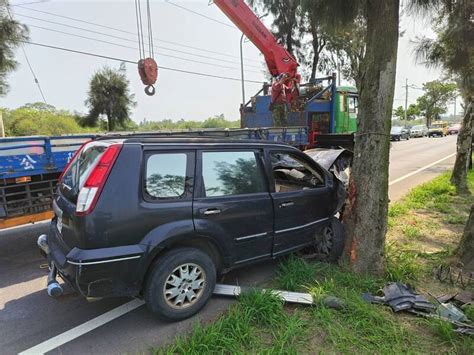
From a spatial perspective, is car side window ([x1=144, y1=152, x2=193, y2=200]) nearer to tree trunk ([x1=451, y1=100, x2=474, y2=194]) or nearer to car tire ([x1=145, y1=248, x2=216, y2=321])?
car tire ([x1=145, y1=248, x2=216, y2=321])

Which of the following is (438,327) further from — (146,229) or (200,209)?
(146,229)

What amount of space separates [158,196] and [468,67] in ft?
27.3

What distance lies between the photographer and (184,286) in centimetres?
321

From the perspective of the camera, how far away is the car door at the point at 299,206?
3.93 m

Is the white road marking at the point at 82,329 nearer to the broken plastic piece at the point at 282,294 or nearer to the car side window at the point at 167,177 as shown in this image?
the broken plastic piece at the point at 282,294

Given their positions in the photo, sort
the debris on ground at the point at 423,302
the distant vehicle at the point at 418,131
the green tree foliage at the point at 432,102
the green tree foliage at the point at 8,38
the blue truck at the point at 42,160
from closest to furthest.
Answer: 1. the debris on ground at the point at 423,302
2. the blue truck at the point at 42,160
3. the green tree foliage at the point at 8,38
4. the distant vehicle at the point at 418,131
5. the green tree foliage at the point at 432,102

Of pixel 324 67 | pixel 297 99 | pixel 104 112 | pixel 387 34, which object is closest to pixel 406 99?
pixel 324 67

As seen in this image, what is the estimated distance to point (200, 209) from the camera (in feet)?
10.7

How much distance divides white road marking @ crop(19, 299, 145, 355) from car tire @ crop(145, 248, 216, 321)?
55cm

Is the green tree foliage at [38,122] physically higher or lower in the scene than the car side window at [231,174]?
higher

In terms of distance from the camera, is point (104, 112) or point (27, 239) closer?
point (27, 239)

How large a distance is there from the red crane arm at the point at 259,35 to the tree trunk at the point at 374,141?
5482mm

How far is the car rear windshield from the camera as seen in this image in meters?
3.04

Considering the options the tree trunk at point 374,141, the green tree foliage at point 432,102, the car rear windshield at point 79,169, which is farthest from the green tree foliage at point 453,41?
the green tree foliage at point 432,102
